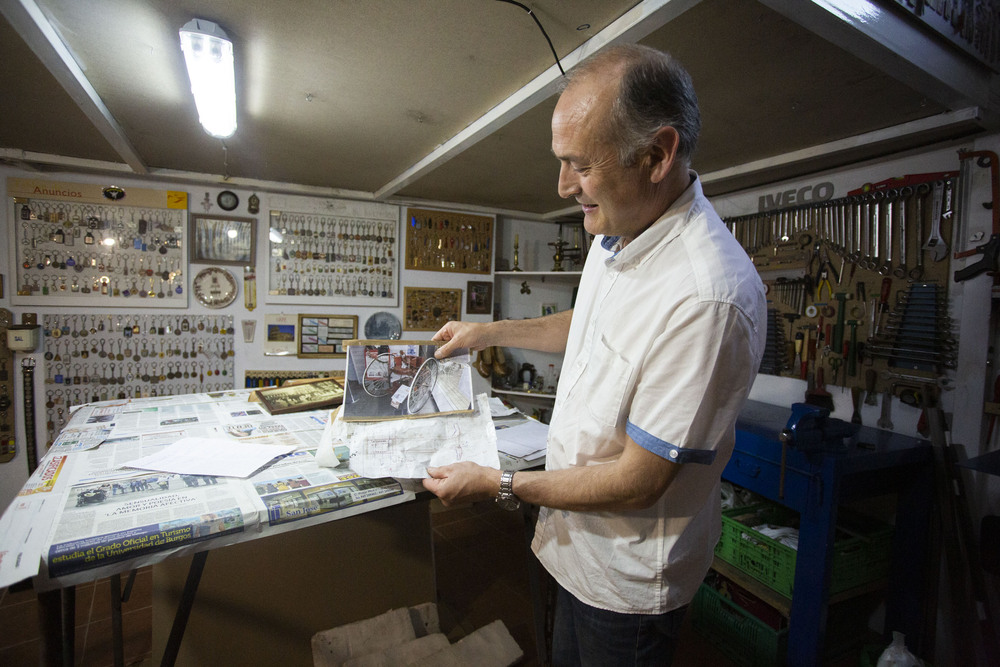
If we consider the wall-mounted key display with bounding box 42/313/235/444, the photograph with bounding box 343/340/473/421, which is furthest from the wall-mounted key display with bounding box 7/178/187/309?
the photograph with bounding box 343/340/473/421

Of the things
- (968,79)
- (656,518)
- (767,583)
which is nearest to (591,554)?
(656,518)

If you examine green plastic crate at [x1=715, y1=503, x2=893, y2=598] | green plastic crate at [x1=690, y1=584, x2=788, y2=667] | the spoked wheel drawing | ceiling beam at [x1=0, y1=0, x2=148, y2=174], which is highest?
ceiling beam at [x1=0, y1=0, x2=148, y2=174]

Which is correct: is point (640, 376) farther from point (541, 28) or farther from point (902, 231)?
point (902, 231)

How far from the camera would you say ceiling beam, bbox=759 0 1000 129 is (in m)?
1.14

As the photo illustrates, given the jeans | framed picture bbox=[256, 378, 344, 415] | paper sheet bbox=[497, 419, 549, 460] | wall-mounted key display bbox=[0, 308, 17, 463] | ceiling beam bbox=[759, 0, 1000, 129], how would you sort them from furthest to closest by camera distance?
wall-mounted key display bbox=[0, 308, 17, 463] → framed picture bbox=[256, 378, 344, 415] → paper sheet bbox=[497, 419, 549, 460] → ceiling beam bbox=[759, 0, 1000, 129] → the jeans

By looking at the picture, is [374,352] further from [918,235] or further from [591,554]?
[918,235]

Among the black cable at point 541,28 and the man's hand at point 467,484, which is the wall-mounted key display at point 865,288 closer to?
the black cable at point 541,28

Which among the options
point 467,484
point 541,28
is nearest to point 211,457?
point 467,484

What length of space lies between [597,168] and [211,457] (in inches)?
51.3

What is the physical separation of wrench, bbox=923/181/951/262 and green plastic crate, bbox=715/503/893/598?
1.25 metres

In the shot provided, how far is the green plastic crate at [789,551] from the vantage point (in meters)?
1.93

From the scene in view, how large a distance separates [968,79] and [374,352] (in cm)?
219

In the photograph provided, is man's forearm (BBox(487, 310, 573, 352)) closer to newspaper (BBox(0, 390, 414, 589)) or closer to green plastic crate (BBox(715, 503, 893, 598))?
newspaper (BBox(0, 390, 414, 589))

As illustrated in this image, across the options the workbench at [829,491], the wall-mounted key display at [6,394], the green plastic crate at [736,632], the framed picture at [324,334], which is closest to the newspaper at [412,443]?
the workbench at [829,491]
